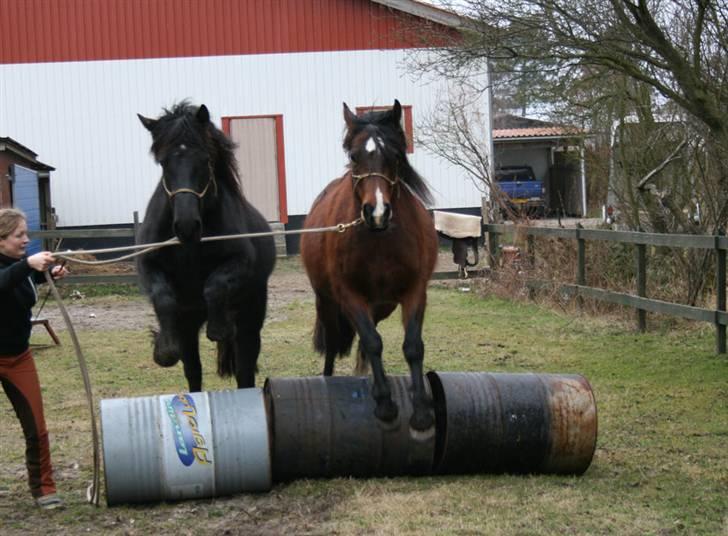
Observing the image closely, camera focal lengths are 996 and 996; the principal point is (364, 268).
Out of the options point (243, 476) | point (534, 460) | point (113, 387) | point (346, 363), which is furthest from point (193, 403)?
point (346, 363)

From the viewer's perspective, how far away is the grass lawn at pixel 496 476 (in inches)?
207

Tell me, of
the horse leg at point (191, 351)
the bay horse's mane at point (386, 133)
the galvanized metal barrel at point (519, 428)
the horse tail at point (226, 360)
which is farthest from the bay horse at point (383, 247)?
the horse tail at point (226, 360)

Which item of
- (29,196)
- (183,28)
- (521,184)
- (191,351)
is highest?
(183,28)

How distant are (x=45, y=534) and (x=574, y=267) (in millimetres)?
10618

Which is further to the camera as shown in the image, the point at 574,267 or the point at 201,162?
the point at 574,267

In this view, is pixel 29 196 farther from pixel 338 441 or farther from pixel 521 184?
pixel 521 184

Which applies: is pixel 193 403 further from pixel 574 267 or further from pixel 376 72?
pixel 376 72

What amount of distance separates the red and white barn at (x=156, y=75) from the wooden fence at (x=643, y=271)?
32.7ft

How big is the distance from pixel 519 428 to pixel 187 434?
6.59 ft

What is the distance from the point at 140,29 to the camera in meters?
24.9

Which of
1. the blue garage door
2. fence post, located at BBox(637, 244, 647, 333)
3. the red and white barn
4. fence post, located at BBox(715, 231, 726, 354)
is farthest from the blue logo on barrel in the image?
the red and white barn

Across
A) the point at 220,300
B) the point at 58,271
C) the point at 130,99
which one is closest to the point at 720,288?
the point at 220,300

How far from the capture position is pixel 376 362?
247 inches

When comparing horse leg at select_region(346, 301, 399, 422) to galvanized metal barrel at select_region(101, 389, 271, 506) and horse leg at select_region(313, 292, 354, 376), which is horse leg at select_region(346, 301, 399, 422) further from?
horse leg at select_region(313, 292, 354, 376)
